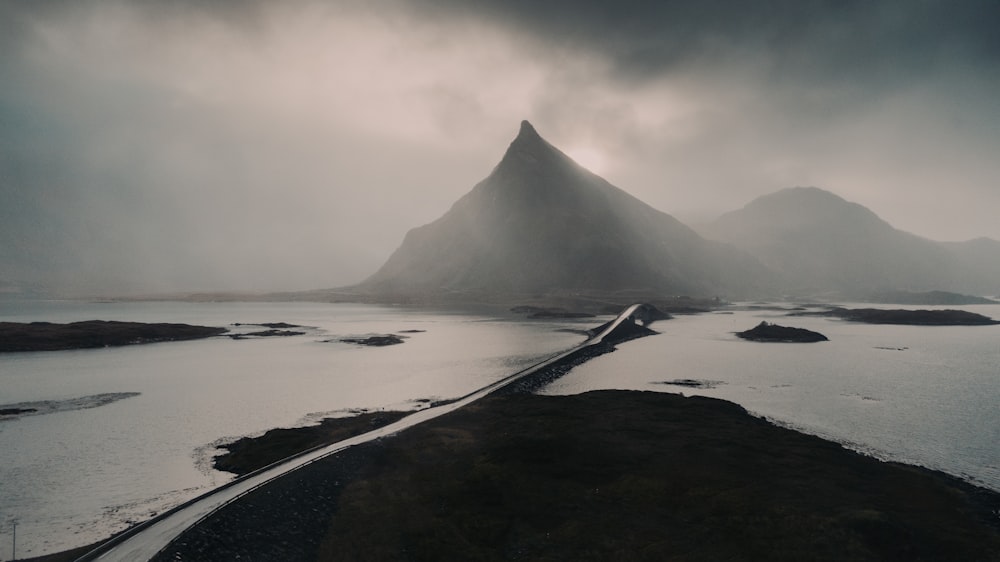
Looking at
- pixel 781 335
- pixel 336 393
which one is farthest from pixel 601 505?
pixel 781 335

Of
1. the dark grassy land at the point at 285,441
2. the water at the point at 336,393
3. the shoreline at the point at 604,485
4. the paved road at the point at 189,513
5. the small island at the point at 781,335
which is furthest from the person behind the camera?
the small island at the point at 781,335

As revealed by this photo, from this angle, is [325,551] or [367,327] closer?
[325,551]

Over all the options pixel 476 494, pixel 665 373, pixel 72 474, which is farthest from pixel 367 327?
pixel 476 494

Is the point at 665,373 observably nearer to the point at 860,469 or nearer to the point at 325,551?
the point at 860,469

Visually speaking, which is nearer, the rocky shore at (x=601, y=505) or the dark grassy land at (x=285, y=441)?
the rocky shore at (x=601, y=505)

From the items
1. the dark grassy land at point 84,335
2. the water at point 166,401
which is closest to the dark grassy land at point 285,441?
the water at point 166,401

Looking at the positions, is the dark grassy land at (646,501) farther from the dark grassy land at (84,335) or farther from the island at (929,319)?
the island at (929,319)

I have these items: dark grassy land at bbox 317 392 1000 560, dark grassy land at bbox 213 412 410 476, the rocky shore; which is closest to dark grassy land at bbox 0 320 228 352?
dark grassy land at bbox 213 412 410 476

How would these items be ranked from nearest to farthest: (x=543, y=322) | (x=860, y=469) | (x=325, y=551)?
(x=325, y=551) < (x=860, y=469) < (x=543, y=322)
